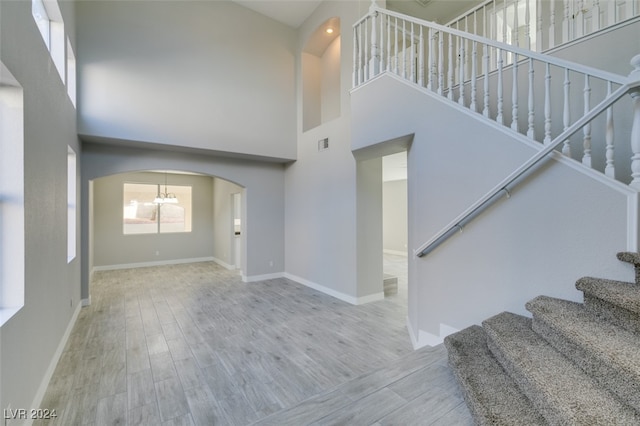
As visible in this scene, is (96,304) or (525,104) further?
(96,304)

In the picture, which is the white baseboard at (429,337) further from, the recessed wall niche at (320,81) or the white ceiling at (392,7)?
the white ceiling at (392,7)

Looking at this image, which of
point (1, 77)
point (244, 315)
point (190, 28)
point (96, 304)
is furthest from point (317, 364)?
point (190, 28)

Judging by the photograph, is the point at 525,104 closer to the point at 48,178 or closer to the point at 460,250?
the point at 460,250

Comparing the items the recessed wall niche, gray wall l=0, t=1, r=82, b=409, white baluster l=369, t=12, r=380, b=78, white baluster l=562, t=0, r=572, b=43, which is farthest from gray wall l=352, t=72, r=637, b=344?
gray wall l=0, t=1, r=82, b=409

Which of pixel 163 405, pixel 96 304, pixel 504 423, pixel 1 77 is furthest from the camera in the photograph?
pixel 96 304

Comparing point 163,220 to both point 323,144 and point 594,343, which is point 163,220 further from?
point 594,343

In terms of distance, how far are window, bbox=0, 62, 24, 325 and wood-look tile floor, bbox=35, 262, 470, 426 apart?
1072 millimetres

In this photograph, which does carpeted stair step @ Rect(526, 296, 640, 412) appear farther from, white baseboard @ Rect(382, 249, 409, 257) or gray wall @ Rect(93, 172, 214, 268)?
gray wall @ Rect(93, 172, 214, 268)

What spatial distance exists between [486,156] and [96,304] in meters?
6.10

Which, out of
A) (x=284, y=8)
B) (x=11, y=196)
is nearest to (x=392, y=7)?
(x=284, y=8)

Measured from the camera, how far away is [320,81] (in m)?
6.31

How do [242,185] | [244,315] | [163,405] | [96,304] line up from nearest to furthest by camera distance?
[163,405], [244,315], [96,304], [242,185]

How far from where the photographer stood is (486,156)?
7.84 feet

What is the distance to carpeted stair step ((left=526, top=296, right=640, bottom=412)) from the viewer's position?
1146 mm
